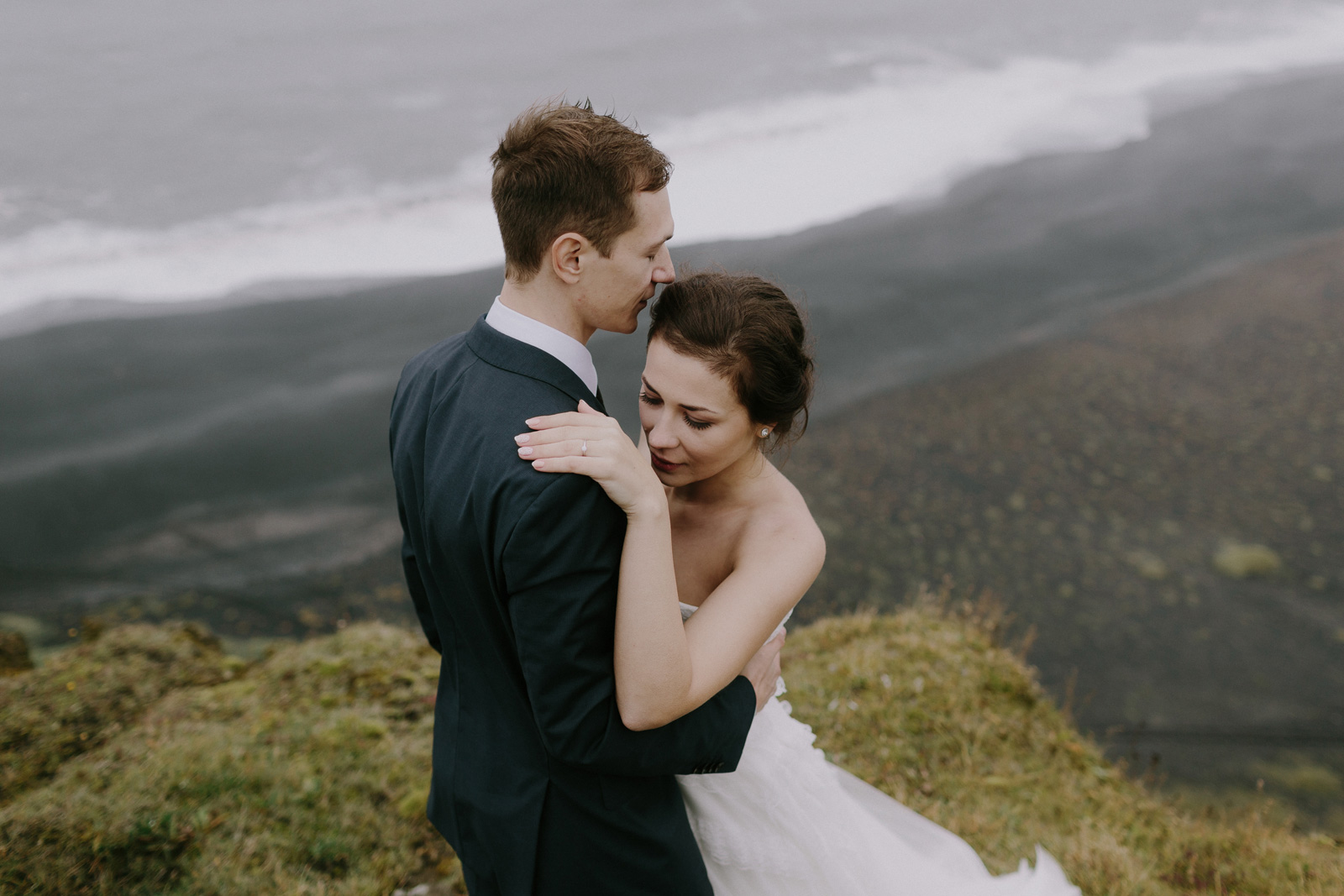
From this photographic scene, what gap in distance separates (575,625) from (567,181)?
88cm

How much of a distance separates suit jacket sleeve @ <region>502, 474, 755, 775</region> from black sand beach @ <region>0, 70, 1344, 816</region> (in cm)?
381

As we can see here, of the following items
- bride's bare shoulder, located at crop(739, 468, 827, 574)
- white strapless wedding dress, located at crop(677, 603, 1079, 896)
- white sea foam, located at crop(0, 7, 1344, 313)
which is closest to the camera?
bride's bare shoulder, located at crop(739, 468, 827, 574)

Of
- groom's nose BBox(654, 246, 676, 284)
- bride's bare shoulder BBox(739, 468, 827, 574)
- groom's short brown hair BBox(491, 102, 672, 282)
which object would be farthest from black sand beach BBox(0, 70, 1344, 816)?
groom's short brown hair BBox(491, 102, 672, 282)

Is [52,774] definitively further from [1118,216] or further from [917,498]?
[1118,216]

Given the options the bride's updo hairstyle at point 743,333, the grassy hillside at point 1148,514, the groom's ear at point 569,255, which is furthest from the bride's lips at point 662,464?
the grassy hillside at point 1148,514

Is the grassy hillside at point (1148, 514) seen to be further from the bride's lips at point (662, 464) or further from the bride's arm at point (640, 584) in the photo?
the bride's arm at point (640, 584)

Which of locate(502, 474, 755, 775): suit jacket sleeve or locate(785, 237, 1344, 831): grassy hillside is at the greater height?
locate(502, 474, 755, 775): suit jacket sleeve

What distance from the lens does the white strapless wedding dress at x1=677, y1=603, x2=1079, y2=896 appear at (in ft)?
7.53

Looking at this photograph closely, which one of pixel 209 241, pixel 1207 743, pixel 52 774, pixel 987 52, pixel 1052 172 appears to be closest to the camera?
pixel 52 774

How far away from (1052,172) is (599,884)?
19.4 m

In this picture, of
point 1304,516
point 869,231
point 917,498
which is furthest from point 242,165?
point 1304,516

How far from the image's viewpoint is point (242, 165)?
45.0 ft

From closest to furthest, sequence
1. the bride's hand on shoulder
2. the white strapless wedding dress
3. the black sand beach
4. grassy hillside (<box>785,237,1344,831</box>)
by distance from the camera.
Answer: the bride's hand on shoulder < the white strapless wedding dress < grassy hillside (<box>785,237,1344,831</box>) < the black sand beach

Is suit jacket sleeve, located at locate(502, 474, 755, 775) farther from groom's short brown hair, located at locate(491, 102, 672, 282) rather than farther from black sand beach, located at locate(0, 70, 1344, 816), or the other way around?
black sand beach, located at locate(0, 70, 1344, 816)
